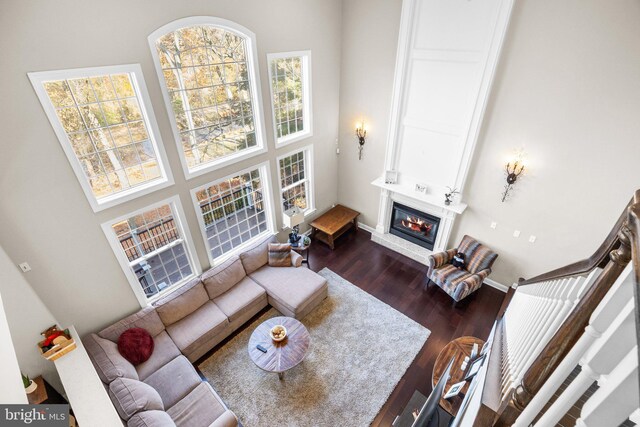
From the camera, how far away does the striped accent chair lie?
5.50 metres

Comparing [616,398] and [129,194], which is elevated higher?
[616,398]

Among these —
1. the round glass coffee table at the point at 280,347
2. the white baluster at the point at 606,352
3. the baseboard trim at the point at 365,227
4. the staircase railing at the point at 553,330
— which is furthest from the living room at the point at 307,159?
the white baluster at the point at 606,352

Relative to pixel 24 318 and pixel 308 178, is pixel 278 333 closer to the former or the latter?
pixel 24 318

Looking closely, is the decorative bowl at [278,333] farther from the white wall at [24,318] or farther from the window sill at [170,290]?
the white wall at [24,318]

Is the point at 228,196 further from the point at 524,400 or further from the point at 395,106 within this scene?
the point at 524,400

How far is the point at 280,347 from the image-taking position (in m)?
4.60

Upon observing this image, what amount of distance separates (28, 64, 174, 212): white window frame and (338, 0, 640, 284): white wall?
410 cm

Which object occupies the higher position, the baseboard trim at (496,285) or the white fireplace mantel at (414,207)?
the white fireplace mantel at (414,207)

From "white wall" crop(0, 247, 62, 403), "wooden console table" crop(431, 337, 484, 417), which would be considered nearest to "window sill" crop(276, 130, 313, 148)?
"white wall" crop(0, 247, 62, 403)

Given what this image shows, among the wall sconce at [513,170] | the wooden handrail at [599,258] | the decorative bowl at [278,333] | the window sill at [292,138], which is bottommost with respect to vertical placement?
the decorative bowl at [278,333]

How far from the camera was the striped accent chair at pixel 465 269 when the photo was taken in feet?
18.1

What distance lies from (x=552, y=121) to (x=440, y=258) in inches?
116

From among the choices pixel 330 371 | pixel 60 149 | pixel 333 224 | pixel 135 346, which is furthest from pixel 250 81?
pixel 330 371

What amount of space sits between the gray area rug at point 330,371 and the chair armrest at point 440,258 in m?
1.17
